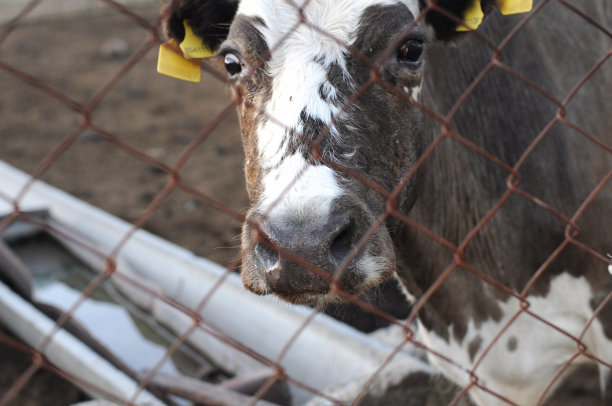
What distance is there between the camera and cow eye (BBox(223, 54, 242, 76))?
194 cm

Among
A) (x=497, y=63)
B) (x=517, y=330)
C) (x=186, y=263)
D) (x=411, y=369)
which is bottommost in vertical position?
(x=186, y=263)

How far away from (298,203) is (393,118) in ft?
1.66

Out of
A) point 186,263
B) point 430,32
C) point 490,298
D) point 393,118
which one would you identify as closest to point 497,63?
point 393,118

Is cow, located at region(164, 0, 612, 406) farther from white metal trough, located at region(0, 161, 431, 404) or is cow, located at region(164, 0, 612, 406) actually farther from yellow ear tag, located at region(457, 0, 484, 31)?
white metal trough, located at region(0, 161, 431, 404)

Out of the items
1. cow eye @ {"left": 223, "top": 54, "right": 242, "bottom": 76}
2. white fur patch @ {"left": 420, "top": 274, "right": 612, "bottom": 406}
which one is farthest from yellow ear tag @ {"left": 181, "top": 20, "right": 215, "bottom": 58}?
white fur patch @ {"left": 420, "top": 274, "right": 612, "bottom": 406}

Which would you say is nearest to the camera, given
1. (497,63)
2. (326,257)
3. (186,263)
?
(326,257)

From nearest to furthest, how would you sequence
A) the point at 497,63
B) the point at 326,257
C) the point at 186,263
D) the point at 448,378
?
the point at 326,257, the point at 497,63, the point at 448,378, the point at 186,263

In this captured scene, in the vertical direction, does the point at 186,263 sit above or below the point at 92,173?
above

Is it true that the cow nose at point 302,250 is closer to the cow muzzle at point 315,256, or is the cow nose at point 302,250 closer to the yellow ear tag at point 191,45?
the cow muzzle at point 315,256

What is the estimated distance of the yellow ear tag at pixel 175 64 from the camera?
192cm

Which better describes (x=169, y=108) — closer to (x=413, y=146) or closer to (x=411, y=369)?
(x=411, y=369)

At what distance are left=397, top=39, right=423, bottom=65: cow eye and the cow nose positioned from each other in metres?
0.60

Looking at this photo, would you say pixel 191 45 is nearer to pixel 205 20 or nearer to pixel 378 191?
pixel 205 20

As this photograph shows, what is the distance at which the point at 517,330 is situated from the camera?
2188mm
